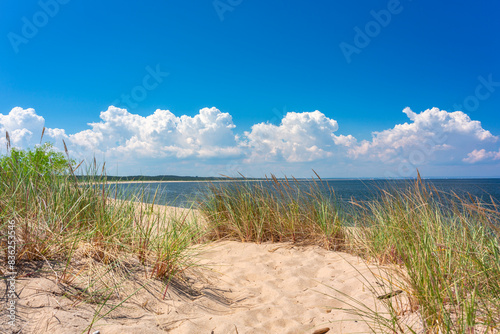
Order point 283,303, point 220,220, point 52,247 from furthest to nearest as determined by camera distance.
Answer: point 220,220 → point 283,303 → point 52,247

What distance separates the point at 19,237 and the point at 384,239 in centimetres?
337

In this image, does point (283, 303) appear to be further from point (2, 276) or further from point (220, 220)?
point (220, 220)

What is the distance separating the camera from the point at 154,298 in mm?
2336

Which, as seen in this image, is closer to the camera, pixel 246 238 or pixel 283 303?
pixel 283 303

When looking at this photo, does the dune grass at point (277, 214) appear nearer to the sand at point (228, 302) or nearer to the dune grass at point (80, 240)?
the sand at point (228, 302)

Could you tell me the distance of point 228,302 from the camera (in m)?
2.59

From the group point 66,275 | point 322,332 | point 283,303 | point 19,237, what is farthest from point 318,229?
point 19,237

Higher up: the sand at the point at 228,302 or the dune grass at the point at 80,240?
the dune grass at the point at 80,240

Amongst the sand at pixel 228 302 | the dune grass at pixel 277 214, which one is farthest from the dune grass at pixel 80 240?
the dune grass at pixel 277 214

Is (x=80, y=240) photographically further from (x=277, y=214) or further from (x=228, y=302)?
(x=277, y=214)

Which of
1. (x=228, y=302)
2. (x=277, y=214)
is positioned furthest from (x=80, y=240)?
(x=277, y=214)

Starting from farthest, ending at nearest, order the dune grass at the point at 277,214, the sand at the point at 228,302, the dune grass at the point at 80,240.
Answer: the dune grass at the point at 277,214 < the dune grass at the point at 80,240 < the sand at the point at 228,302

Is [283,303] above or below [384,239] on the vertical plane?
below

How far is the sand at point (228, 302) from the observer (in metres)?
1.81
